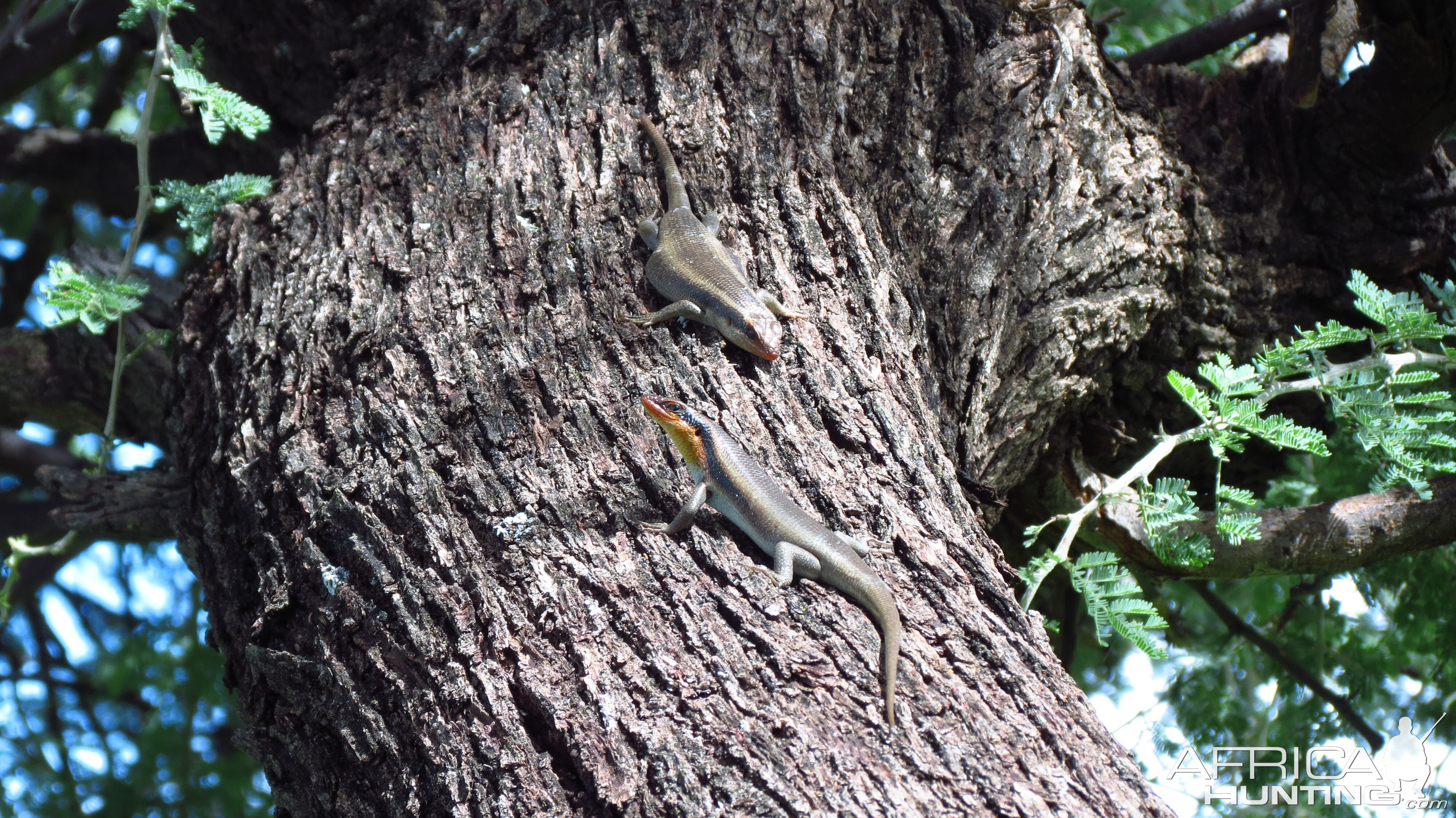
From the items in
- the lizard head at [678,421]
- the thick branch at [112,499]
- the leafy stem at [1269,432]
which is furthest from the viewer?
the thick branch at [112,499]

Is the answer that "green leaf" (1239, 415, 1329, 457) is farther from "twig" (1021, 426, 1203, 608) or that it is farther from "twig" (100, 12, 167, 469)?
"twig" (100, 12, 167, 469)

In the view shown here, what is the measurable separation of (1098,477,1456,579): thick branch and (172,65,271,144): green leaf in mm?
3417

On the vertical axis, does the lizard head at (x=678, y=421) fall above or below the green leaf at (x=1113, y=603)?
above

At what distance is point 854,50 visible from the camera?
3.74 metres

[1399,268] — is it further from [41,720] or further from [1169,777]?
[41,720]

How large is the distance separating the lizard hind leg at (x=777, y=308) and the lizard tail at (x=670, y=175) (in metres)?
0.44

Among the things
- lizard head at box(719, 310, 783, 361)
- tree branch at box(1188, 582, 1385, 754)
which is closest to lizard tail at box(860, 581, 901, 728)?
lizard head at box(719, 310, 783, 361)

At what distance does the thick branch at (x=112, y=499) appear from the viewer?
146 inches

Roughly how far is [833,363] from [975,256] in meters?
0.81

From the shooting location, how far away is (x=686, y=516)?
2.60 metres

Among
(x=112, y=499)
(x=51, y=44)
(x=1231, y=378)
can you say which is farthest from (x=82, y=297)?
(x=1231, y=378)

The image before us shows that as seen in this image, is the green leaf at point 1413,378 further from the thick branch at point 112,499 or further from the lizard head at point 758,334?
the thick branch at point 112,499

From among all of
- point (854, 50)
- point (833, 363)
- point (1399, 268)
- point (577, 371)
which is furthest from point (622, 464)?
point (1399, 268)

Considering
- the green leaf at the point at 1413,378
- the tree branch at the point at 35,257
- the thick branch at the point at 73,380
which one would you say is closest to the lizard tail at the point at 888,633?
the green leaf at the point at 1413,378
